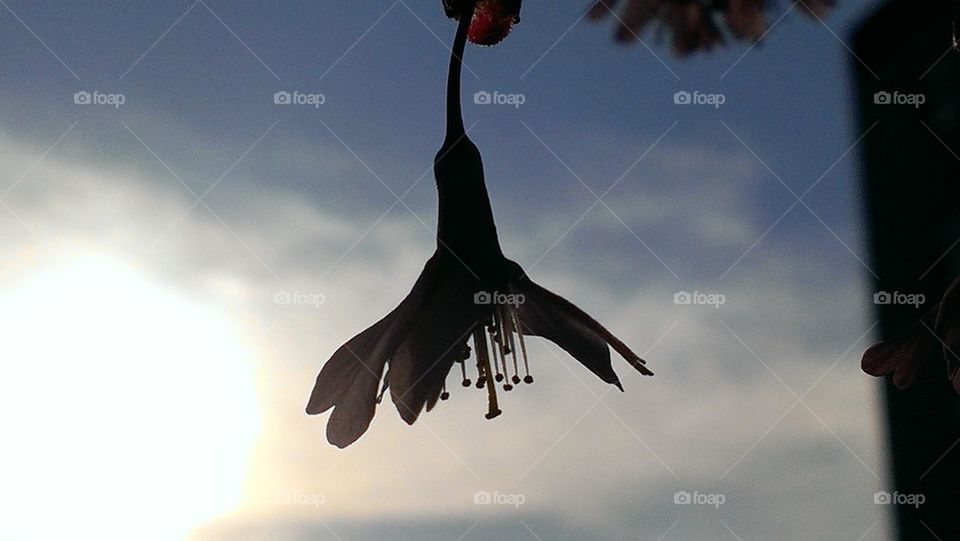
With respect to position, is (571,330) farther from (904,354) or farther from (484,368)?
(904,354)

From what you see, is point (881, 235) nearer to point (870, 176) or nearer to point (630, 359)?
point (870, 176)

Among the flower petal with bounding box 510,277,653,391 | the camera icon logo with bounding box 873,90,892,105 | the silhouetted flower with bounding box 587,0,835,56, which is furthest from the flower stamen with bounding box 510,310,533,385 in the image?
the camera icon logo with bounding box 873,90,892,105

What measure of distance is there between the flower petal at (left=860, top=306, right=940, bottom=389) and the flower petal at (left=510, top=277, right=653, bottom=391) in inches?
6.9

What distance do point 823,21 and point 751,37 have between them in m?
0.07

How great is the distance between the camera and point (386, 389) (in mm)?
462

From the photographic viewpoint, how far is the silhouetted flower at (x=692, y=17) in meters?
0.58

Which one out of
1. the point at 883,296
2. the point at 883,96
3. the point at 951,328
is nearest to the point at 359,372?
→ the point at 951,328

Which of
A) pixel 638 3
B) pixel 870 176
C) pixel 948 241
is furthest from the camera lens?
pixel 870 176

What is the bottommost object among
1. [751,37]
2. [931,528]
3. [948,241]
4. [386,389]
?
[386,389]

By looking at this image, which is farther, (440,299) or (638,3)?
(638,3)

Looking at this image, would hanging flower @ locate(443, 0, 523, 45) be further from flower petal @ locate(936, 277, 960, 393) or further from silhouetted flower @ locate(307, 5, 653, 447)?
flower petal @ locate(936, 277, 960, 393)

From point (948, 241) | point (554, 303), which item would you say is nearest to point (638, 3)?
point (554, 303)

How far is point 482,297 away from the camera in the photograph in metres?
0.47

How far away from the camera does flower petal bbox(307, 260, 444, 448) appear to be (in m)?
0.45
